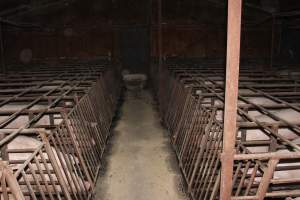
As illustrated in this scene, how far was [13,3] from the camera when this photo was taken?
682 inches

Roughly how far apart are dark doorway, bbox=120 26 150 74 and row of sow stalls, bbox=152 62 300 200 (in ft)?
31.6

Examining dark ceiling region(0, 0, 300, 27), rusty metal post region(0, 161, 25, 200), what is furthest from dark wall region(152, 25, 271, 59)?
rusty metal post region(0, 161, 25, 200)

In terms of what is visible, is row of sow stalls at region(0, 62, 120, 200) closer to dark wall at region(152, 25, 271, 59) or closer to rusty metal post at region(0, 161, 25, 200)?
rusty metal post at region(0, 161, 25, 200)

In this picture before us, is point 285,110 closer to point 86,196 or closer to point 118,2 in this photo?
point 86,196

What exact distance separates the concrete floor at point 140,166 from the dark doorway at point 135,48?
8626 millimetres

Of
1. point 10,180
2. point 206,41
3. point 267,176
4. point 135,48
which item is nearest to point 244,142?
point 267,176

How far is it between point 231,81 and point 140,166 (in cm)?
432

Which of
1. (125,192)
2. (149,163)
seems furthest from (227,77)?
(149,163)

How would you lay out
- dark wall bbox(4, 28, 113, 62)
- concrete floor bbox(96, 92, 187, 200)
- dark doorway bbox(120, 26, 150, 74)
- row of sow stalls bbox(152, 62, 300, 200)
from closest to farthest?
row of sow stalls bbox(152, 62, 300, 200) < concrete floor bbox(96, 92, 187, 200) < dark wall bbox(4, 28, 113, 62) < dark doorway bbox(120, 26, 150, 74)

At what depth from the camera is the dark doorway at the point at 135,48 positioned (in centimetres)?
1780

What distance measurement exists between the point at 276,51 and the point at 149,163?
14.7 metres

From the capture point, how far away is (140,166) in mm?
6371

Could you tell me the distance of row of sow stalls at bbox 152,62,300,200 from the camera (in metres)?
2.88

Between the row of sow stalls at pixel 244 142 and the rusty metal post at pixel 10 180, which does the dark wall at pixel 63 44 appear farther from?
the rusty metal post at pixel 10 180
